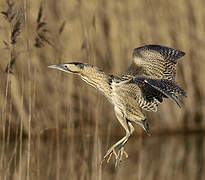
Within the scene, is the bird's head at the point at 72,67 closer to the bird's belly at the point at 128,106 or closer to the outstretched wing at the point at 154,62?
the bird's belly at the point at 128,106

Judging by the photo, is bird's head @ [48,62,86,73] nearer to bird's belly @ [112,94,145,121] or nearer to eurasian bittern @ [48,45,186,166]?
eurasian bittern @ [48,45,186,166]

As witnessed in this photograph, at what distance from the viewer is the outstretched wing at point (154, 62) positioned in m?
3.65

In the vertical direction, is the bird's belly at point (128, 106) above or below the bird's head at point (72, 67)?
below

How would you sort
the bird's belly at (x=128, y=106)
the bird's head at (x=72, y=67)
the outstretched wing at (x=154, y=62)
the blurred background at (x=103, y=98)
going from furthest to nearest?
the blurred background at (x=103, y=98) < the outstretched wing at (x=154, y=62) < the bird's belly at (x=128, y=106) < the bird's head at (x=72, y=67)

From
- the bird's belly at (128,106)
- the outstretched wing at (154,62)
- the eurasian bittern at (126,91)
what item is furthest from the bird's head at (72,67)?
the outstretched wing at (154,62)

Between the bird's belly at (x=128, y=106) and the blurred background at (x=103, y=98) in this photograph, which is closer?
the bird's belly at (x=128, y=106)

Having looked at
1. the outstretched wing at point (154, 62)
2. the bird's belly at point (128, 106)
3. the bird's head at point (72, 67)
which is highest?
the outstretched wing at point (154, 62)

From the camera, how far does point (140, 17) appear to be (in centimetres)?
591

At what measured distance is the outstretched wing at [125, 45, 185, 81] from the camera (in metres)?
3.65

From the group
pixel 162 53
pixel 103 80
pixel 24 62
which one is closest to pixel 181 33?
pixel 24 62

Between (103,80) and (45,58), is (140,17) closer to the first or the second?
(45,58)

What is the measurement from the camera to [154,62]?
373 cm

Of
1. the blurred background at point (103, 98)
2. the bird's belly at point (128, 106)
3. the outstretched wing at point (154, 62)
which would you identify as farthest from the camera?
the blurred background at point (103, 98)

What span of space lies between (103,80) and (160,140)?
3434 mm
